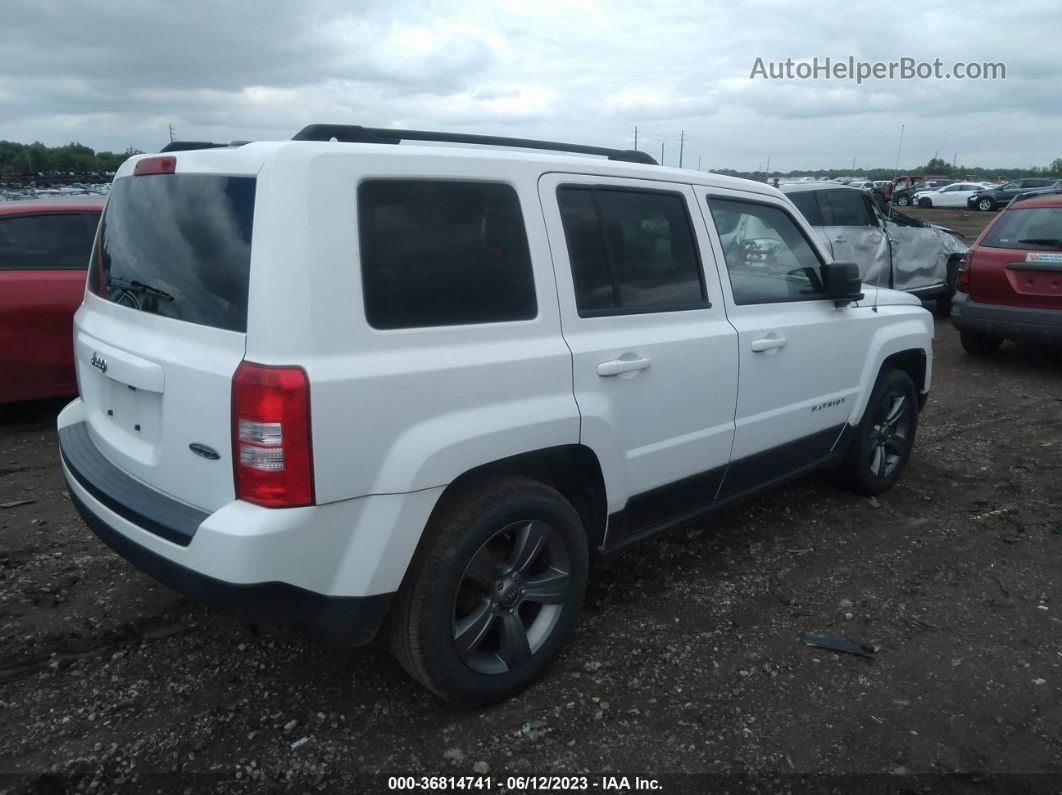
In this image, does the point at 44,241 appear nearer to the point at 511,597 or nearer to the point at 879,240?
the point at 511,597

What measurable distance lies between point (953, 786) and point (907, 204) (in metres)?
47.3

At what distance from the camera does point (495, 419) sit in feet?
8.61

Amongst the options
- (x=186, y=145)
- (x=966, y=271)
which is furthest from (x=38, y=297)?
(x=966, y=271)

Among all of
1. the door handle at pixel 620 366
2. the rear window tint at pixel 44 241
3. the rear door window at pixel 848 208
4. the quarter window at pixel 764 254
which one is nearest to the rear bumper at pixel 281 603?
the door handle at pixel 620 366

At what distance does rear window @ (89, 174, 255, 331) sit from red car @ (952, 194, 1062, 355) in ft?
24.3

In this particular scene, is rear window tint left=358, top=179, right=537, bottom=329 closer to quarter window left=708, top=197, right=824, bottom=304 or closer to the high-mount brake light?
the high-mount brake light

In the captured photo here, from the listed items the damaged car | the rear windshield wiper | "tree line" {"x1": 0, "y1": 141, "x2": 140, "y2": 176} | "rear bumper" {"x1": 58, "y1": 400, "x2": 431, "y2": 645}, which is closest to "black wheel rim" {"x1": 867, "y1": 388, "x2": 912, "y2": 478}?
"rear bumper" {"x1": 58, "y1": 400, "x2": 431, "y2": 645}

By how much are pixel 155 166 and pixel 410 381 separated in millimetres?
1245

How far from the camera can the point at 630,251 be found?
3.22 meters

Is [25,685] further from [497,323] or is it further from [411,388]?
[497,323]

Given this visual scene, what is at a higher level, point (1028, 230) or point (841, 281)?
point (1028, 230)

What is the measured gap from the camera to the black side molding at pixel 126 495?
7.95ft

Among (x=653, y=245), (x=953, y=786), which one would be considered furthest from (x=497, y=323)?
(x=953, y=786)

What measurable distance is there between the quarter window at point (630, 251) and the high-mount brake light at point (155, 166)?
4.36 ft
